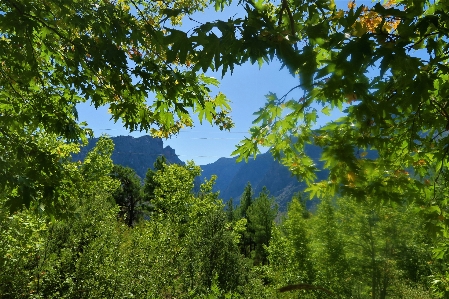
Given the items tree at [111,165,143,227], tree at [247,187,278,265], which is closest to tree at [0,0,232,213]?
tree at [247,187,278,265]

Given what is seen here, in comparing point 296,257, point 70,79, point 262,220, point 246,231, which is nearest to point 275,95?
point 70,79

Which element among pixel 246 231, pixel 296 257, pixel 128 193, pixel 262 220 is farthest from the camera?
pixel 128 193

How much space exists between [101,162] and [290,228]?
12.9 m

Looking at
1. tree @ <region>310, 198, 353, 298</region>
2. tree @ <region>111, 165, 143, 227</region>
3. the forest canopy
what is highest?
tree @ <region>111, 165, 143, 227</region>

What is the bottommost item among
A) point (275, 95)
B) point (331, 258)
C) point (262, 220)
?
point (331, 258)

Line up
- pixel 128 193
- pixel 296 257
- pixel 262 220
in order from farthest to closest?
pixel 128 193
pixel 262 220
pixel 296 257

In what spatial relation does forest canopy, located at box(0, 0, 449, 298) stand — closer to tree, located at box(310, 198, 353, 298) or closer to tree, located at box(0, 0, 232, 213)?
tree, located at box(0, 0, 232, 213)

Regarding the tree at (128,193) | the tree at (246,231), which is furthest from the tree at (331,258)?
the tree at (128,193)

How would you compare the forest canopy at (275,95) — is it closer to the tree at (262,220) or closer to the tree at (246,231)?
the tree at (262,220)

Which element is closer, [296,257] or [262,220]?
[296,257]

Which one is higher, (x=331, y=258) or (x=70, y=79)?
(x=70, y=79)

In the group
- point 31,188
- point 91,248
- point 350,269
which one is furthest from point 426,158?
point 350,269

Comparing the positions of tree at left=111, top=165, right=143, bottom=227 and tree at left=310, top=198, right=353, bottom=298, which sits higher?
tree at left=111, top=165, right=143, bottom=227

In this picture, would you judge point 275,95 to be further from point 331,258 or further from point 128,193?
point 128,193
